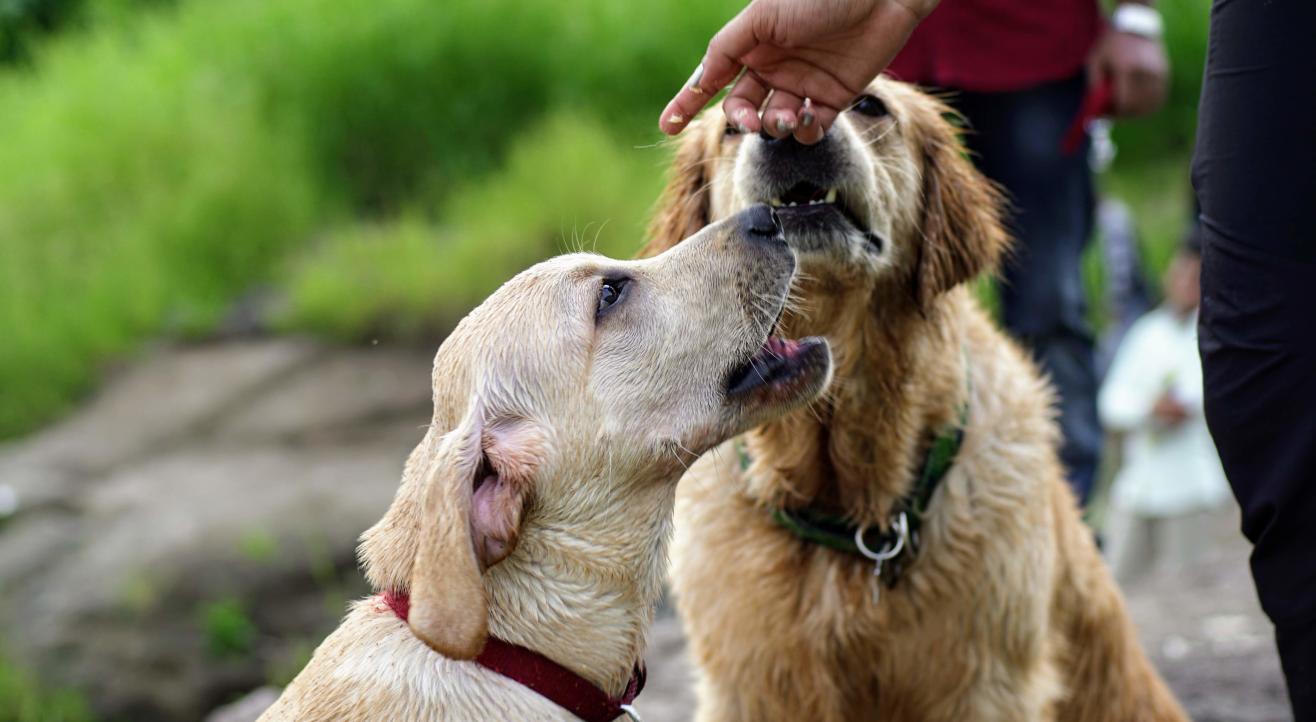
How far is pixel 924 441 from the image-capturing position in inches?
144

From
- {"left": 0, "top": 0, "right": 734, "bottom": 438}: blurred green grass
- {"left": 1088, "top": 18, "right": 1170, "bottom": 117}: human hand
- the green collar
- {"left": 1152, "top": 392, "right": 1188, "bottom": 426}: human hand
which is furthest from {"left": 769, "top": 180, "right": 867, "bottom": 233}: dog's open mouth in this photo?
{"left": 0, "top": 0, "right": 734, "bottom": 438}: blurred green grass

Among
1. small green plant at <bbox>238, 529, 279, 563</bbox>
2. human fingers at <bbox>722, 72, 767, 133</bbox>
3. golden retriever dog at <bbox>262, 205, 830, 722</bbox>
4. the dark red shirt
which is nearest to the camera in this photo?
golden retriever dog at <bbox>262, 205, 830, 722</bbox>

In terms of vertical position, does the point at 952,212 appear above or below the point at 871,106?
below

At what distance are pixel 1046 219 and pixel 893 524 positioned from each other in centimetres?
180

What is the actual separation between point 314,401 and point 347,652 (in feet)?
18.2

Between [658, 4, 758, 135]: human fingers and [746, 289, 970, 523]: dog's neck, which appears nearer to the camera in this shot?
[658, 4, 758, 135]: human fingers

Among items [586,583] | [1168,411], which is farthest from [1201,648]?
[586,583]

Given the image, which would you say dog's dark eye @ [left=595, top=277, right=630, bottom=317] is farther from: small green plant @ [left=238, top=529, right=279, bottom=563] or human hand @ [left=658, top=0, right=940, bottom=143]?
small green plant @ [left=238, top=529, right=279, bottom=563]

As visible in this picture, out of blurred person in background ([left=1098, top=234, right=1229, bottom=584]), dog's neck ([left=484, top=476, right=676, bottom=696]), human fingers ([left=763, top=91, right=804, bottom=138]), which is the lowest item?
blurred person in background ([left=1098, top=234, right=1229, bottom=584])

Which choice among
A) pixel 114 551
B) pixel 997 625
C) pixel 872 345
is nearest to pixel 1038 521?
pixel 997 625

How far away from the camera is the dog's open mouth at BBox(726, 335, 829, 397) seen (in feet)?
9.98

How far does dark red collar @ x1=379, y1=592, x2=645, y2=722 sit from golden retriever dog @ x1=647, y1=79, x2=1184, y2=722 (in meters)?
0.79

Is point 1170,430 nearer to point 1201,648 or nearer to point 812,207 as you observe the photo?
point 1201,648

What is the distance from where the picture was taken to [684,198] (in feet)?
12.6
